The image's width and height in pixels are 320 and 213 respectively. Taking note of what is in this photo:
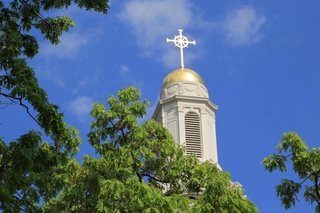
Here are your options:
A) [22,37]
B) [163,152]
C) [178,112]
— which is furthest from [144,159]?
[178,112]

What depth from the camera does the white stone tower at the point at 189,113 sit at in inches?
1136

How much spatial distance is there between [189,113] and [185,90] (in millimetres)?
1090

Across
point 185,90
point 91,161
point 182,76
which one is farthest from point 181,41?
point 91,161

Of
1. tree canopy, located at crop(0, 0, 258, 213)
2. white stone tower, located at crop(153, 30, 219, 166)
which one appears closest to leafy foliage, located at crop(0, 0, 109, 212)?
tree canopy, located at crop(0, 0, 258, 213)

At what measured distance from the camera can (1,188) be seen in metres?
11.1

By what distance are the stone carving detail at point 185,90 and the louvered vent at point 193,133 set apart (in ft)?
3.24

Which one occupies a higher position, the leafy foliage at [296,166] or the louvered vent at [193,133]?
the louvered vent at [193,133]

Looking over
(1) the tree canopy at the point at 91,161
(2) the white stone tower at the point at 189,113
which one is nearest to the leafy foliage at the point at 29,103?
(1) the tree canopy at the point at 91,161

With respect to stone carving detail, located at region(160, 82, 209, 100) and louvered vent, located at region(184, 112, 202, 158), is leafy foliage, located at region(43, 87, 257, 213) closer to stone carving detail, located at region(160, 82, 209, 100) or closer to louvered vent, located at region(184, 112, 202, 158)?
louvered vent, located at region(184, 112, 202, 158)

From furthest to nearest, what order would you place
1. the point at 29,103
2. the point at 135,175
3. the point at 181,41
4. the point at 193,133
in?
the point at 181,41 < the point at 193,133 < the point at 135,175 < the point at 29,103

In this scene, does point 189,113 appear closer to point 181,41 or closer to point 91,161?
point 181,41

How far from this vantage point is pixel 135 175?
1842 centimetres

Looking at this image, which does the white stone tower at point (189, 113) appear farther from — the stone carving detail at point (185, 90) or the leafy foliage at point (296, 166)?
the leafy foliage at point (296, 166)

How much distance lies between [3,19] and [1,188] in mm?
3212
